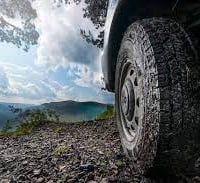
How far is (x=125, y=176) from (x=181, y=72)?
100 centimetres

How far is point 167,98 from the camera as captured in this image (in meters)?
2.20

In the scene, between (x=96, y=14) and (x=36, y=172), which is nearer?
(x=36, y=172)

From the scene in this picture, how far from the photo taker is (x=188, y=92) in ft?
7.30

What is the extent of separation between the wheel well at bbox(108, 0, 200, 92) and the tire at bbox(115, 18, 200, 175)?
7.3 inches

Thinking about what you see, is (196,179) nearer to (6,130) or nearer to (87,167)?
(87,167)

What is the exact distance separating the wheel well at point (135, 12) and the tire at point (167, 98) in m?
0.19

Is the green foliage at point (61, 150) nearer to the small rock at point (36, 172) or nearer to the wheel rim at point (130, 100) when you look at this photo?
the small rock at point (36, 172)

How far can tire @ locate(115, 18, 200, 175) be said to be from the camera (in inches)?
87.0

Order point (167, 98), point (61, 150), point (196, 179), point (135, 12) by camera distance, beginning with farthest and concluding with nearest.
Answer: point (61, 150) < point (135, 12) < point (196, 179) < point (167, 98)

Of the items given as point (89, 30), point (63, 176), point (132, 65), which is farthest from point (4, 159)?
point (89, 30)

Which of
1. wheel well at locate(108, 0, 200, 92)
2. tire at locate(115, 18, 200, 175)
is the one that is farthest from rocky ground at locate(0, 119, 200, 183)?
wheel well at locate(108, 0, 200, 92)

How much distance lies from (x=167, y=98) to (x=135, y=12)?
0.81m

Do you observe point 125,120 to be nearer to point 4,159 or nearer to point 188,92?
point 188,92

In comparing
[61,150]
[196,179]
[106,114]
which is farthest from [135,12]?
[106,114]
